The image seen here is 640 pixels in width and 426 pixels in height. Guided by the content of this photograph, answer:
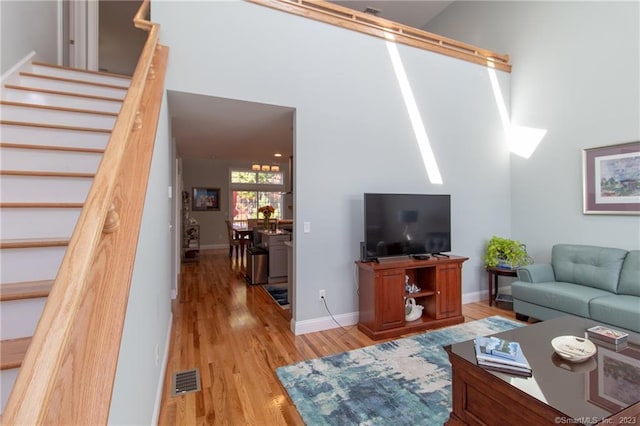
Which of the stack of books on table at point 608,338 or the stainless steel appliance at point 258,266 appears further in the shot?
the stainless steel appliance at point 258,266

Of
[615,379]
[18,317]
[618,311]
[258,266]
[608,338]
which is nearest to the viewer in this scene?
[18,317]

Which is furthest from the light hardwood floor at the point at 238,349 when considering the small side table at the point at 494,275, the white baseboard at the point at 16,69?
the white baseboard at the point at 16,69

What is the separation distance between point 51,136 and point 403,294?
3.52m

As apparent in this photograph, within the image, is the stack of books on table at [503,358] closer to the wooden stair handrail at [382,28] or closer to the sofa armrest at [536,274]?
the sofa armrest at [536,274]

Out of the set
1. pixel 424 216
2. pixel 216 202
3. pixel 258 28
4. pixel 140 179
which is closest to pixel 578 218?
pixel 424 216

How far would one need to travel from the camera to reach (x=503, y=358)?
173 cm

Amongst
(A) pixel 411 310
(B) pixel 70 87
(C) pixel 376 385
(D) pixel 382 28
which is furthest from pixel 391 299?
(B) pixel 70 87

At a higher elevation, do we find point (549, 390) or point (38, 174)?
point (38, 174)

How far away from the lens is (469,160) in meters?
4.43

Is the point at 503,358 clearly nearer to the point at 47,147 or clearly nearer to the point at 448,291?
the point at 448,291

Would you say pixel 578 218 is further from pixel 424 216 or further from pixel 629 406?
pixel 629 406

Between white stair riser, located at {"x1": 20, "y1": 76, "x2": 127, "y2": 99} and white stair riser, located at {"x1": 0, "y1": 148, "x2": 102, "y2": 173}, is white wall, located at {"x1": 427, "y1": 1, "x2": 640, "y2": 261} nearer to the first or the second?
white stair riser, located at {"x1": 0, "y1": 148, "x2": 102, "y2": 173}

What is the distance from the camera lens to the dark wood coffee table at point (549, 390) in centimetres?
142

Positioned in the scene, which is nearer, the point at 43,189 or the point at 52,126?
the point at 43,189
